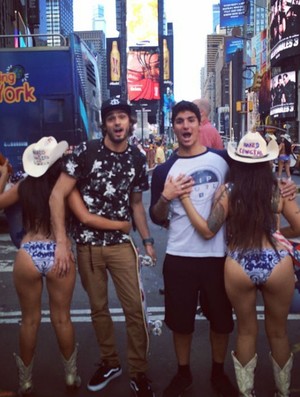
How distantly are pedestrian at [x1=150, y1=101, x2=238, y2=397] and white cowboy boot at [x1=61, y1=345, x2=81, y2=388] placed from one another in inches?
25.7

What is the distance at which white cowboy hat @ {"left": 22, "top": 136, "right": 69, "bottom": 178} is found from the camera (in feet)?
12.0

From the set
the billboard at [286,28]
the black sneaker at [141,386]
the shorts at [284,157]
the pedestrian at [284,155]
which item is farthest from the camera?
the billboard at [286,28]

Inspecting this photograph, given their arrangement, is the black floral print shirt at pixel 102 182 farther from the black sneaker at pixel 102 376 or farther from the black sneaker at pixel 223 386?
the black sneaker at pixel 223 386

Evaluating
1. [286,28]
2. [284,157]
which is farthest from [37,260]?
[286,28]

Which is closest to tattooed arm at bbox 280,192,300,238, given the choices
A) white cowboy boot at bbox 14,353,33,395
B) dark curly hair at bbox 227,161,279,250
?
dark curly hair at bbox 227,161,279,250

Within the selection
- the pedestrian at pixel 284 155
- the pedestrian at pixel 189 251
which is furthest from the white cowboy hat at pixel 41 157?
the pedestrian at pixel 284 155

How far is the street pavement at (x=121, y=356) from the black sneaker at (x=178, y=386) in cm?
8

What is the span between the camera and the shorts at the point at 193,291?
3.66m

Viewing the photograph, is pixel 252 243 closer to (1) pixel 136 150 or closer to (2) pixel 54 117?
(1) pixel 136 150

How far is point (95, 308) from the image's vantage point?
3.89 metres

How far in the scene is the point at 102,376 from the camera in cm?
396

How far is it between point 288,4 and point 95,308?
2283 inches

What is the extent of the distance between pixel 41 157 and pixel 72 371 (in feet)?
5.03

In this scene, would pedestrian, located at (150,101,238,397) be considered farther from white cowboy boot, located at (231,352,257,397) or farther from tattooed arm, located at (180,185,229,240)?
white cowboy boot, located at (231,352,257,397)
